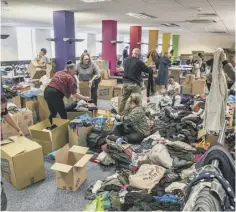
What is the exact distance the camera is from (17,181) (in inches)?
113

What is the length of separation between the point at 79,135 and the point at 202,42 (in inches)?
584

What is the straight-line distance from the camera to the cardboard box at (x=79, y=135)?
383 cm

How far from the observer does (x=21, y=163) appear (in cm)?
283

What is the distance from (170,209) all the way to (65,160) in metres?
1.42

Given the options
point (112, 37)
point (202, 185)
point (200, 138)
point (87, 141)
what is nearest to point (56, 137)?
point (87, 141)

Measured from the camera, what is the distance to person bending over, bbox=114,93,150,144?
13.4 feet

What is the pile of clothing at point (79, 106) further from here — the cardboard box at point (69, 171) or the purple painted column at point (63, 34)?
the purple painted column at point (63, 34)

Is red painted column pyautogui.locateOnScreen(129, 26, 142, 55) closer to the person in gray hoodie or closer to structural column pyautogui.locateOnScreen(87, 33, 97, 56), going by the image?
the person in gray hoodie

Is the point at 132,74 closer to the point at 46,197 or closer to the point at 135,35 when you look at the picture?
the point at 46,197

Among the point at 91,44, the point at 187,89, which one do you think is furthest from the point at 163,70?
the point at 91,44

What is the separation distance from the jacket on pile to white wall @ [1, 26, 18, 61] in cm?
986

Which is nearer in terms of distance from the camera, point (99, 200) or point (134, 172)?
point (99, 200)

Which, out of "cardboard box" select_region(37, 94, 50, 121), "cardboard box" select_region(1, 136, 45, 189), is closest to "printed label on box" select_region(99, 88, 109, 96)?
"cardboard box" select_region(37, 94, 50, 121)

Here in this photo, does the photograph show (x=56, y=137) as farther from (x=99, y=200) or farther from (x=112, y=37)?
(x=112, y=37)
